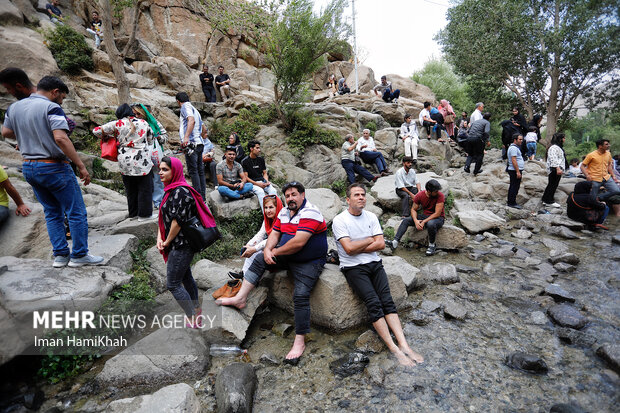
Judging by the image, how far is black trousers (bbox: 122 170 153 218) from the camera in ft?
17.5

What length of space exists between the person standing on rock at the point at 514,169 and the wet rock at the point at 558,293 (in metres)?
5.23

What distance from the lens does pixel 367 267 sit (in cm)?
389

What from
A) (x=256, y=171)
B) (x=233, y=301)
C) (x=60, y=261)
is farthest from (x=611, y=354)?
(x=256, y=171)

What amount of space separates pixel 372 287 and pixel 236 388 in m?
1.93

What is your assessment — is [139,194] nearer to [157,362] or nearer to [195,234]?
[195,234]

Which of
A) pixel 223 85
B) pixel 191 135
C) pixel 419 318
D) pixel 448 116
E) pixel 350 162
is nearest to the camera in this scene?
pixel 419 318

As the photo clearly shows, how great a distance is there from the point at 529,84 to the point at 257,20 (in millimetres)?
15363

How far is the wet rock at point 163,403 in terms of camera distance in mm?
2562

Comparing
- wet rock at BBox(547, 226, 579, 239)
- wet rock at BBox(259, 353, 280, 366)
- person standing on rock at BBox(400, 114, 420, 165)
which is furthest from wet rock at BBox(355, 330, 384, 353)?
person standing on rock at BBox(400, 114, 420, 165)

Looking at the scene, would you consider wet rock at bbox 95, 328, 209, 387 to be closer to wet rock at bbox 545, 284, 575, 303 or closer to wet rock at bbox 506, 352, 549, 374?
wet rock at bbox 506, 352, 549, 374

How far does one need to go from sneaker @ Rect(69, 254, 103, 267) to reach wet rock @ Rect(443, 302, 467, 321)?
515 centimetres

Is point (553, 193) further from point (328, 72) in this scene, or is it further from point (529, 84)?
point (328, 72)

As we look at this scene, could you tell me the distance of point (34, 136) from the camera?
349 centimetres

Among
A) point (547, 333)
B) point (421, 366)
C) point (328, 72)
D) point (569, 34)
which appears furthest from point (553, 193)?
point (328, 72)
